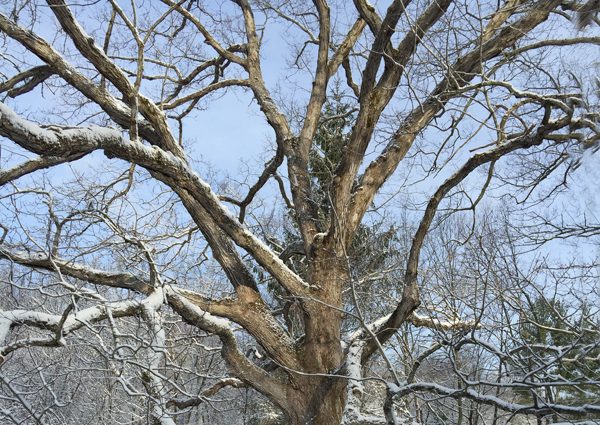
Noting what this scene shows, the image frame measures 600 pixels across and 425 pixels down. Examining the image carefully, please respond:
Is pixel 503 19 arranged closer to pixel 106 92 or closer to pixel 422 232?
pixel 422 232

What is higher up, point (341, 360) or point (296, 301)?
point (296, 301)

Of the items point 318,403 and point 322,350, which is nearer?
point 318,403

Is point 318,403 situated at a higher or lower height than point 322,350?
lower

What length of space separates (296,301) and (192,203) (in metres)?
1.80

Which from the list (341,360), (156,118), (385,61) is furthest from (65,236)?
(385,61)

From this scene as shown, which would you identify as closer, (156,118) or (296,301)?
(296,301)

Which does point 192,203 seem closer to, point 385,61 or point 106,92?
point 106,92

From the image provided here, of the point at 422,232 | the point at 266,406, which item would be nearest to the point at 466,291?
the point at 422,232

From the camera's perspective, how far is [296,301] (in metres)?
6.77

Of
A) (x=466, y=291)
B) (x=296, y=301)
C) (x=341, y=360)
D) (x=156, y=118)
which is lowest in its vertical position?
(x=341, y=360)

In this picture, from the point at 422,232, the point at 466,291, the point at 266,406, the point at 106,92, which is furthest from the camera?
the point at 266,406

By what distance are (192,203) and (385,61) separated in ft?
10.2

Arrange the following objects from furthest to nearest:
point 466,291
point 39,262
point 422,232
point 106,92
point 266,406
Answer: point 266,406
point 466,291
point 106,92
point 422,232
point 39,262

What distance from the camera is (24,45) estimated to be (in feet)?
22.1
